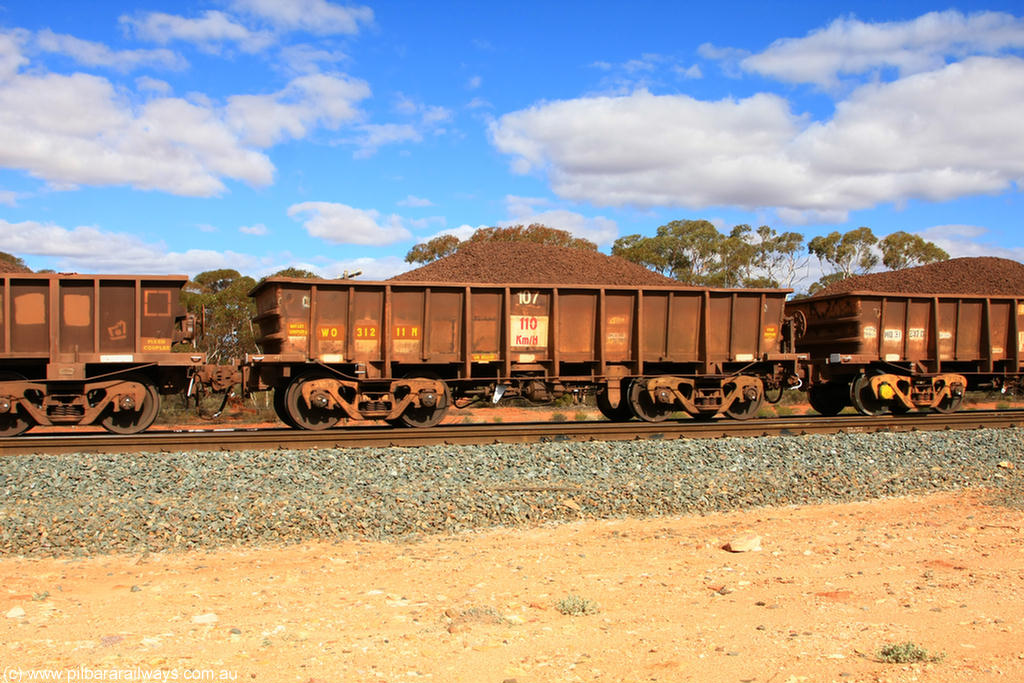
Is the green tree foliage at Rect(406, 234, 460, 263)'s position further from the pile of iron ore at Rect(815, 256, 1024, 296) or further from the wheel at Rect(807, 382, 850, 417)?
the wheel at Rect(807, 382, 850, 417)

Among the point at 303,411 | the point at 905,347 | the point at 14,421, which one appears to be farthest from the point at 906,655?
the point at 905,347

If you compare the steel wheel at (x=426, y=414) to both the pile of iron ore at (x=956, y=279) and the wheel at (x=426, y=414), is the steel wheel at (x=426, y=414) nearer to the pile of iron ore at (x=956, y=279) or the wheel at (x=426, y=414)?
the wheel at (x=426, y=414)

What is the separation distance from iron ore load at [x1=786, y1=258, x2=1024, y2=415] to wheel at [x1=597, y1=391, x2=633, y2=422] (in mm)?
4121

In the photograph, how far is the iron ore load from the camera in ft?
54.9

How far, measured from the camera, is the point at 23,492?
814 cm

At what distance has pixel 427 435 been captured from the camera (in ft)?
38.8

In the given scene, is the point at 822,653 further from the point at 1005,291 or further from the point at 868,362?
the point at 1005,291

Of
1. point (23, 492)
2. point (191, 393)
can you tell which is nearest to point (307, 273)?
point (191, 393)

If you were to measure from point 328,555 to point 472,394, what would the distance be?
7.21m

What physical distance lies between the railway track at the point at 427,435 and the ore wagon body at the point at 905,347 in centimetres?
251

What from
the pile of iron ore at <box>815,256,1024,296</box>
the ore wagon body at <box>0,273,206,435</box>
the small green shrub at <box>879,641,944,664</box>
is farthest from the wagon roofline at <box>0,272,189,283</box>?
the pile of iron ore at <box>815,256,1024,296</box>

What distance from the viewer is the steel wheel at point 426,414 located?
13680 mm

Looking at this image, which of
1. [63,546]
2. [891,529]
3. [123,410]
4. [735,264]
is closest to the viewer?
[63,546]

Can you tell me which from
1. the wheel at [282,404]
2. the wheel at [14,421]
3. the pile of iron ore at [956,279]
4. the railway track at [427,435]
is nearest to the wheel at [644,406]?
the railway track at [427,435]
